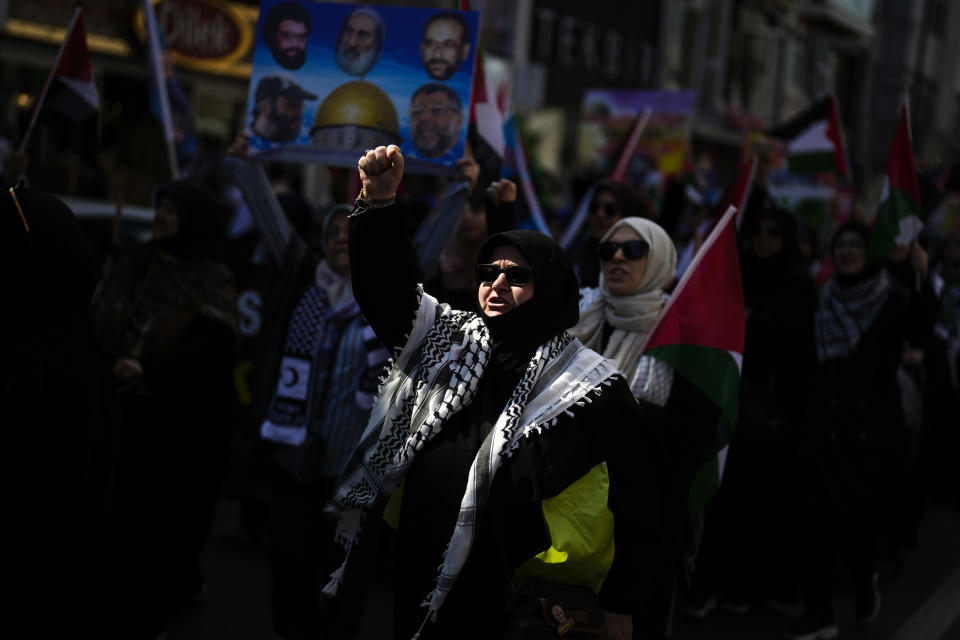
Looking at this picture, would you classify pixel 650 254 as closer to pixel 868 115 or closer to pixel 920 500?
pixel 920 500

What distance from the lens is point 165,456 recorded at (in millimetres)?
4773

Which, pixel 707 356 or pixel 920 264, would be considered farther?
pixel 920 264

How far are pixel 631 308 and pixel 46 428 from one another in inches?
80.4

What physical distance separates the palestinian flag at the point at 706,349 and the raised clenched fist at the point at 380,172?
4.71ft

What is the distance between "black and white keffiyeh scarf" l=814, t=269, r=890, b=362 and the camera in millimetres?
5746

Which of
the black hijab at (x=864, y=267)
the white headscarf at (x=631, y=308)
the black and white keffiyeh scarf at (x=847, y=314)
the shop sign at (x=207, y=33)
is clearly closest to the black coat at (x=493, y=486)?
the white headscarf at (x=631, y=308)

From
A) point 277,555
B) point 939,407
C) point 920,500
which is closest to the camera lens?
point 277,555

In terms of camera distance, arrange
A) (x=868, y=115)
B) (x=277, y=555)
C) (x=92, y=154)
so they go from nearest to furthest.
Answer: (x=277, y=555)
(x=92, y=154)
(x=868, y=115)

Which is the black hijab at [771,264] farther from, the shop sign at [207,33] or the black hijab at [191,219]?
the shop sign at [207,33]

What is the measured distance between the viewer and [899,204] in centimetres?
588

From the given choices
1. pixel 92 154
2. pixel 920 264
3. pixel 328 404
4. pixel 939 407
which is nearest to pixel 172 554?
pixel 328 404

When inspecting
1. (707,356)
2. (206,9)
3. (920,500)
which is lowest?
(920,500)

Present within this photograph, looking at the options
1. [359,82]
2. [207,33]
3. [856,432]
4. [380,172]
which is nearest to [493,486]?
[380,172]

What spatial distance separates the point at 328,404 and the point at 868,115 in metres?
34.3
